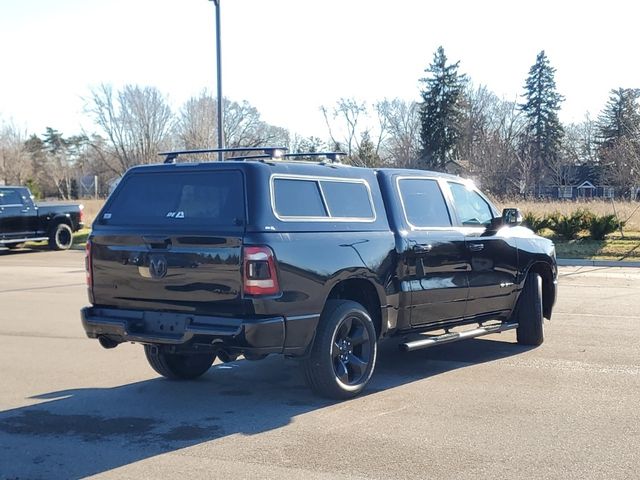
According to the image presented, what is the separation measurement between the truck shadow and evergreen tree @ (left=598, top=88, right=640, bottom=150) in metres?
60.5

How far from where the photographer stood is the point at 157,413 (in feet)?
19.9

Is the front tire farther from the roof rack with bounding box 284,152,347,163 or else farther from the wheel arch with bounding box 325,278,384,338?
the roof rack with bounding box 284,152,347,163

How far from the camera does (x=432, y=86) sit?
67.1 m

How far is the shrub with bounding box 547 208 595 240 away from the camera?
76.2 ft

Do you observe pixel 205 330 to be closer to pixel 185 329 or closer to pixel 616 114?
pixel 185 329

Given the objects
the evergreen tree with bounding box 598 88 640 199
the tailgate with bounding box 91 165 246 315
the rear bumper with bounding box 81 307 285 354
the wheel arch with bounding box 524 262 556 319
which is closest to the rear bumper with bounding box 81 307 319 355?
the rear bumper with bounding box 81 307 285 354

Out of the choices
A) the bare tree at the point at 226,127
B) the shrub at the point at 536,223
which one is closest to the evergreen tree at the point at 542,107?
the bare tree at the point at 226,127

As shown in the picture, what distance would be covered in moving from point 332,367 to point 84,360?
10.6 feet

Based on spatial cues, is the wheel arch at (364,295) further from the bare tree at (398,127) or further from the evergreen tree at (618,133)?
the bare tree at (398,127)

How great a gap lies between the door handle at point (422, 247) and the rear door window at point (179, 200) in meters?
1.97

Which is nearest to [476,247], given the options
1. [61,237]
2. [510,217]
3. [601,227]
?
[510,217]

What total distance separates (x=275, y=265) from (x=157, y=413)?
5.25 feet

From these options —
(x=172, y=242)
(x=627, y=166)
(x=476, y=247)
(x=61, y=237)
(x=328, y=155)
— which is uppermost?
(x=627, y=166)

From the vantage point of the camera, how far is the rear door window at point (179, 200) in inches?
234
